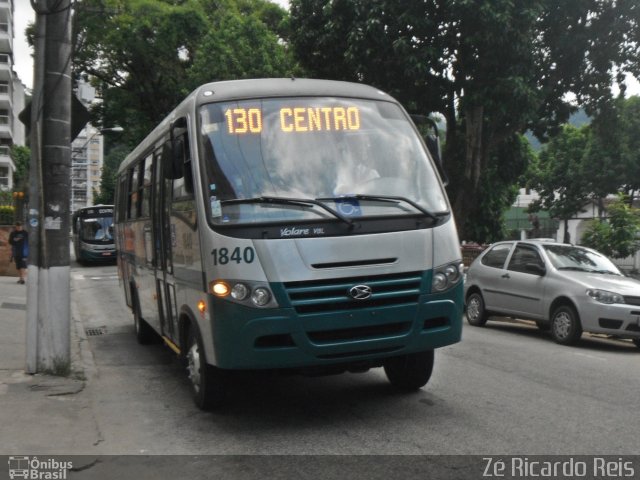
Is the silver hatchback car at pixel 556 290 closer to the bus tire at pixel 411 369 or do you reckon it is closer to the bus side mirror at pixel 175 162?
the bus tire at pixel 411 369

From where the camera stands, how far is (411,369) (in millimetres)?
6645

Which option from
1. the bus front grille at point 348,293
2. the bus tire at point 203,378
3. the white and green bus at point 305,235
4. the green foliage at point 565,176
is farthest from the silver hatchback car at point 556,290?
the green foliage at point 565,176

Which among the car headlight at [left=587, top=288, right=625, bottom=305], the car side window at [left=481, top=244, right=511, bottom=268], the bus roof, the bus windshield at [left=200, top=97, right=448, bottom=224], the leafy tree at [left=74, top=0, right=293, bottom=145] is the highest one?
the leafy tree at [left=74, top=0, right=293, bottom=145]

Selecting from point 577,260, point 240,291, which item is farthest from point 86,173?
point 240,291

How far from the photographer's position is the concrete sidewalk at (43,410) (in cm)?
527

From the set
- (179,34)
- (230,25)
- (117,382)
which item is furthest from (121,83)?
(117,382)

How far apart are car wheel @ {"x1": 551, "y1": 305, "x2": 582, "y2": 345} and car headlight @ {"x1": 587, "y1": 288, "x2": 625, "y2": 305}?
37 centimetres

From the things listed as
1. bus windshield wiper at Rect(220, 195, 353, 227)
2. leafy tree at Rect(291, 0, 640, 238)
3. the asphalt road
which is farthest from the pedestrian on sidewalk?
bus windshield wiper at Rect(220, 195, 353, 227)

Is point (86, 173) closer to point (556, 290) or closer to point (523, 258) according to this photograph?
point (523, 258)

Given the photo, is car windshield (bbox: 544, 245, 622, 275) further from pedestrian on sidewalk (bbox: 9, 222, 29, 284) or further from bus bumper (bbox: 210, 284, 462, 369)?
pedestrian on sidewalk (bbox: 9, 222, 29, 284)

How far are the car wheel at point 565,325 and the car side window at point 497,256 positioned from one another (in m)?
1.87

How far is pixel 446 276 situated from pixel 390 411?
49.6 inches

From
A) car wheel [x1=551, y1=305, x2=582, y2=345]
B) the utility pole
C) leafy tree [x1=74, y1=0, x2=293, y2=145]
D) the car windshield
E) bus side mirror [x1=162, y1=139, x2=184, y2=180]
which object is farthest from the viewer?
leafy tree [x1=74, y1=0, x2=293, y2=145]

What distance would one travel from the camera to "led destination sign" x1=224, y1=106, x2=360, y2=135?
592 centimetres
